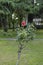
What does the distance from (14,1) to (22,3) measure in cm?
77

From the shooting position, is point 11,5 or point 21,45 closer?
point 21,45

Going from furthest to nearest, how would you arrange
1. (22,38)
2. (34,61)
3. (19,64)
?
(34,61)
(19,64)
(22,38)

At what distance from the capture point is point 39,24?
36.1 m

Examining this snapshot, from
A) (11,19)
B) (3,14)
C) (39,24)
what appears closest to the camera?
(3,14)

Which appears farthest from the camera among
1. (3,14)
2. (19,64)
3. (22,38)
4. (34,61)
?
(3,14)

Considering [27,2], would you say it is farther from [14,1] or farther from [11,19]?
[11,19]

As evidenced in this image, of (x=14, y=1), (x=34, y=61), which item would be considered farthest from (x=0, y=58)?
(x=14, y=1)

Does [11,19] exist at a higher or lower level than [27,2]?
lower

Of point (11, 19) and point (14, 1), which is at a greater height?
point (14, 1)

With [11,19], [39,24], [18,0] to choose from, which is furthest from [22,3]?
[39,24]

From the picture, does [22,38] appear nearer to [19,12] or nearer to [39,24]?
[19,12]

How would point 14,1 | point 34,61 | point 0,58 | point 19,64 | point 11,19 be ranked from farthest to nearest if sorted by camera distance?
point 11,19 < point 14,1 < point 0,58 < point 34,61 < point 19,64

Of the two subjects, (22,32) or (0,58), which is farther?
(0,58)

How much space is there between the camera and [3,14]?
70.9 feet
